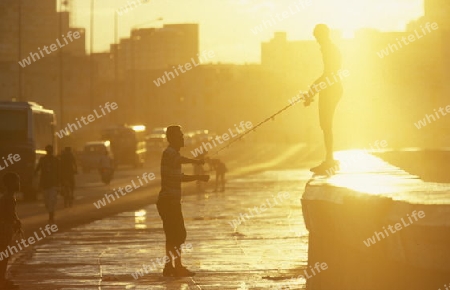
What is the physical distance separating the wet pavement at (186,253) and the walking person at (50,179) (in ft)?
4.72

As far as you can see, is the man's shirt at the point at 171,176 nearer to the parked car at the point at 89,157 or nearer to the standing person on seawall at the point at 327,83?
the standing person on seawall at the point at 327,83

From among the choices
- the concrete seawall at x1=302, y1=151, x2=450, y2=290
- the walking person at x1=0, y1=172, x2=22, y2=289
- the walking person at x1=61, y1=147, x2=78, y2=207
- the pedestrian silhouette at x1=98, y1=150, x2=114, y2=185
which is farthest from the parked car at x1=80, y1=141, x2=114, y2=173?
the concrete seawall at x1=302, y1=151, x2=450, y2=290

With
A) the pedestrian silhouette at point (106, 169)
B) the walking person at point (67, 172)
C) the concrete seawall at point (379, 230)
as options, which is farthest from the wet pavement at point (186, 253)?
the pedestrian silhouette at point (106, 169)

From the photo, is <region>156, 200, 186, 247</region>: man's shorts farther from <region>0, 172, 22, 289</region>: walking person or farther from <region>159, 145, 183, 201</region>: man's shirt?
<region>0, 172, 22, 289</region>: walking person

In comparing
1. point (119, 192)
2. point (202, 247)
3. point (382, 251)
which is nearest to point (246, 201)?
point (119, 192)

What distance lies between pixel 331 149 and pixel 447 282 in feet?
27.9

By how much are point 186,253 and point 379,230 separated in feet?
39.8

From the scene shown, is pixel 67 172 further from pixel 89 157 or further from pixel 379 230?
→ pixel 89 157

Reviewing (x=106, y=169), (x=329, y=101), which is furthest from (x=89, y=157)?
(x=329, y=101)

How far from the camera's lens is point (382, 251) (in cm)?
854

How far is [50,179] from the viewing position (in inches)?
1246

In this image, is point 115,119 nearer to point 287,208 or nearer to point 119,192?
point 119,192

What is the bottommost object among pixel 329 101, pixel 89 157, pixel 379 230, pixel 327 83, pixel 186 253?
pixel 186 253

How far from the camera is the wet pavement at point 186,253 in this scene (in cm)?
1594
